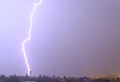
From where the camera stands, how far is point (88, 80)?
237 ft

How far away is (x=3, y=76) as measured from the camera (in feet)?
195

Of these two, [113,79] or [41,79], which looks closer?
[41,79]

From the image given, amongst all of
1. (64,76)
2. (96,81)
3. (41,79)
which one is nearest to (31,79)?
(41,79)

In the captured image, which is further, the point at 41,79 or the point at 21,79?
the point at 41,79

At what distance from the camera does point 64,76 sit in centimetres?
6994

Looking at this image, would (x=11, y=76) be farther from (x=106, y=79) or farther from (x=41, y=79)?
(x=106, y=79)

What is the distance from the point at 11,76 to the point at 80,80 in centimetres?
1485

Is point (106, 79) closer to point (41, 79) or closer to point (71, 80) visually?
point (71, 80)

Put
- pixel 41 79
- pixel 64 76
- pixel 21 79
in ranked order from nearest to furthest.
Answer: pixel 21 79 → pixel 41 79 → pixel 64 76

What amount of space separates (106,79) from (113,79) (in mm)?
1278

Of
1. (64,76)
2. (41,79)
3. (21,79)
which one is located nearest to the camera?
(21,79)

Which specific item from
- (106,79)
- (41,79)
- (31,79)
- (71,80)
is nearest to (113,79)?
(106,79)

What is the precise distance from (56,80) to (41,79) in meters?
2.44

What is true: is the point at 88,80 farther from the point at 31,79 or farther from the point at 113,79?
the point at 31,79
